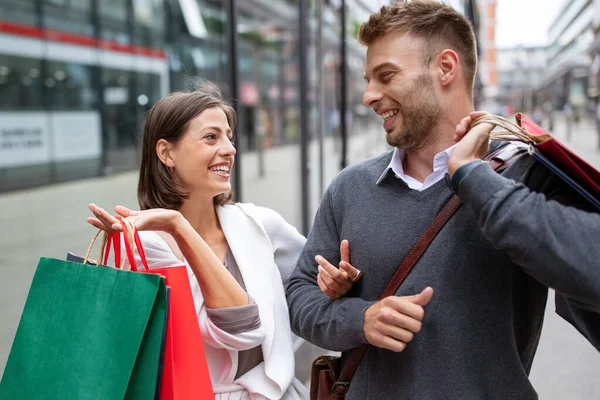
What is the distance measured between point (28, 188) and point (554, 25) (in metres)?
78.3

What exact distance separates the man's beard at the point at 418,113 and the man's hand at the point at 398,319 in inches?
17.5

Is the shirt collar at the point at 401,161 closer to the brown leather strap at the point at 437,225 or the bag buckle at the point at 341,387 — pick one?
the brown leather strap at the point at 437,225

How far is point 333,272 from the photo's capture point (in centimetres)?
155

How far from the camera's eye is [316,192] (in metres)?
7.24

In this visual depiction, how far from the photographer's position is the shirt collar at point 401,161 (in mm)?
1596

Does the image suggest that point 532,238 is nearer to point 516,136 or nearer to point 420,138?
point 516,136

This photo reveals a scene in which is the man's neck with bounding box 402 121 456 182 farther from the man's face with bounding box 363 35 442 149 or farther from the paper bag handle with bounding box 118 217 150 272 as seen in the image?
the paper bag handle with bounding box 118 217 150 272

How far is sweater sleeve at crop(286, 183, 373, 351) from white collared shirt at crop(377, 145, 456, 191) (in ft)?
0.68

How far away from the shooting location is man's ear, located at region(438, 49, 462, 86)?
164cm

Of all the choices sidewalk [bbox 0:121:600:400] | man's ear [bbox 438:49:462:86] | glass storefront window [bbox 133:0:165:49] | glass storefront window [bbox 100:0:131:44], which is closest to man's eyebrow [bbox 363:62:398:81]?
man's ear [bbox 438:49:462:86]

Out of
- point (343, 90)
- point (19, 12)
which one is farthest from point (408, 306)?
point (343, 90)

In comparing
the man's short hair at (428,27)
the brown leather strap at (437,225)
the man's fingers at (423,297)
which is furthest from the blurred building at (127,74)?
the man's fingers at (423,297)

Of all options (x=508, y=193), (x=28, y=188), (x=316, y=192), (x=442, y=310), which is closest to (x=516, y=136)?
(x=508, y=193)

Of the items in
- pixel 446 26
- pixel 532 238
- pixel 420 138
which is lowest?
pixel 532 238
